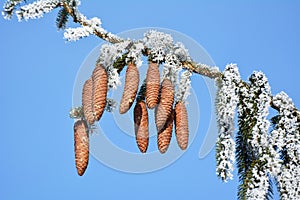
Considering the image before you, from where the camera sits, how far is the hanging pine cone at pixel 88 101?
1149 millimetres

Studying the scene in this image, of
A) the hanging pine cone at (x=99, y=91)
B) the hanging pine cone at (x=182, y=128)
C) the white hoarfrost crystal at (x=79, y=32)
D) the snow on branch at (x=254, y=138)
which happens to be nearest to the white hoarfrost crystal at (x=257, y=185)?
the snow on branch at (x=254, y=138)

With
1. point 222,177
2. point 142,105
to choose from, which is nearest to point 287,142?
point 222,177

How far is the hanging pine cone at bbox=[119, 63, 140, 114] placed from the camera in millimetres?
1168

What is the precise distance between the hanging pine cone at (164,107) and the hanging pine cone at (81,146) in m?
0.19

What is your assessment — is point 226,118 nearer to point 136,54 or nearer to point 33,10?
point 136,54

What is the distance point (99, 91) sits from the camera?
114cm

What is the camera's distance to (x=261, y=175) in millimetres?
1124

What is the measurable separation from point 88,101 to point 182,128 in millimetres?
254

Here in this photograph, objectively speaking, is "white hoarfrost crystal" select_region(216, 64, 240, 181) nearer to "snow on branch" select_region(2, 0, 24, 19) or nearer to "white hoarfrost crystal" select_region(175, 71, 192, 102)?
"white hoarfrost crystal" select_region(175, 71, 192, 102)

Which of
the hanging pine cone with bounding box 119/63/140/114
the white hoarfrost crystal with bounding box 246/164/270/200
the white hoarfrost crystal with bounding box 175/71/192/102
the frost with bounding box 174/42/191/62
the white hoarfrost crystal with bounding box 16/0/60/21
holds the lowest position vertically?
the white hoarfrost crystal with bounding box 246/164/270/200

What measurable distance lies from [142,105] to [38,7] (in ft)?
1.28

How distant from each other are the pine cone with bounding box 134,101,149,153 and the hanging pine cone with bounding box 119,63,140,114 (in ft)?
0.20

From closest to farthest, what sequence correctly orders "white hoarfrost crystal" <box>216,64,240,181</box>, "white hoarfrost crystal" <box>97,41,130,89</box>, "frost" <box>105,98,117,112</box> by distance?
"white hoarfrost crystal" <box>216,64,240,181</box>
"white hoarfrost crystal" <box>97,41,130,89</box>
"frost" <box>105,98,117,112</box>

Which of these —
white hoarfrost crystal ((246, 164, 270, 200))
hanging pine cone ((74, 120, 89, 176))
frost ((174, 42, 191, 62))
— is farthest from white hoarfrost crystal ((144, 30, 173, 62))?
white hoarfrost crystal ((246, 164, 270, 200))
